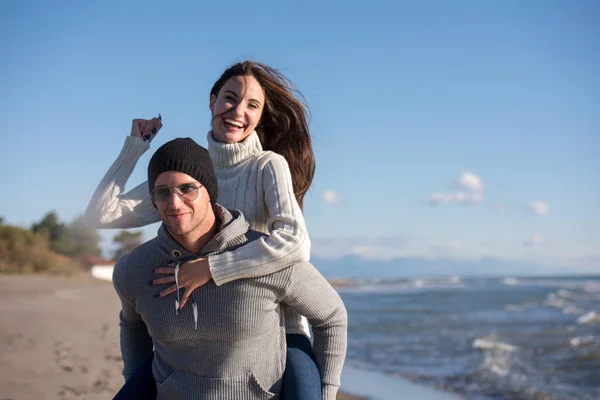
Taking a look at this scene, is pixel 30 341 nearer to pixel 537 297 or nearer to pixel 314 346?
pixel 314 346

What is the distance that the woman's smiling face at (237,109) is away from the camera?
2924mm

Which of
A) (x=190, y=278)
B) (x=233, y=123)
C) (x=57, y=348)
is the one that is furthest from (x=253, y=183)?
(x=57, y=348)

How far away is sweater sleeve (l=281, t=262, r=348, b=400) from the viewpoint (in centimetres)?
239

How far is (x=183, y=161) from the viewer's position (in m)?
2.33

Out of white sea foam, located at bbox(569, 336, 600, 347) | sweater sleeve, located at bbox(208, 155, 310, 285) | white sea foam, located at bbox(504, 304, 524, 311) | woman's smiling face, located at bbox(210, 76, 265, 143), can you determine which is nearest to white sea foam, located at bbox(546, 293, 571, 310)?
white sea foam, located at bbox(504, 304, 524, 311)

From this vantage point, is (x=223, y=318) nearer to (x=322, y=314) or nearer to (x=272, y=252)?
(x=272, y=252)

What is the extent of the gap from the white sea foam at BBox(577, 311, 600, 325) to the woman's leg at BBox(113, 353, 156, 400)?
15.4 meters

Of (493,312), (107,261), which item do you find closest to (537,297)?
(493,312)

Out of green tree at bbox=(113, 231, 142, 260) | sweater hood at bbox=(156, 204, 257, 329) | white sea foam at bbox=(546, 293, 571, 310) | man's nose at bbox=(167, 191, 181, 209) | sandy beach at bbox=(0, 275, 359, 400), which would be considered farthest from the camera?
green tree at bbox=(113, 231, 142, 260)

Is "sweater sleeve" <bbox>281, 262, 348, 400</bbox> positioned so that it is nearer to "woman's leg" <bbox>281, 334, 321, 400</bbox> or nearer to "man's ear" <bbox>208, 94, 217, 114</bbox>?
"woman's leg" <bbox>281, 334, 321, 400</bbox>

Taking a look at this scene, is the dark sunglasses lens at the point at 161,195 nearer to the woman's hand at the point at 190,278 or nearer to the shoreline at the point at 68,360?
the woman's hand at the point at 190,278

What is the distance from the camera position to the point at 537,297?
27.4 meters

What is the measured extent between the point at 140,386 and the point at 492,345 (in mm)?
10792

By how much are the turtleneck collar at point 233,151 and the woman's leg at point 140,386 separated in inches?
35.8
